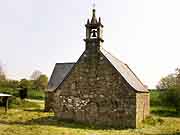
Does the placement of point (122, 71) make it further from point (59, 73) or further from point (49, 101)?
point (59, 73)

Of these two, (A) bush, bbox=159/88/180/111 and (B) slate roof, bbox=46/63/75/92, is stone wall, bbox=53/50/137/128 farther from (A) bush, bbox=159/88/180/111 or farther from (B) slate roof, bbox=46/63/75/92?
(A) bush, bbox=159/88/180/111

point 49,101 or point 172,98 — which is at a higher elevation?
point 172,98

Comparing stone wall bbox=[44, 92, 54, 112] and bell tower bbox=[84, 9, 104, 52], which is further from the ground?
bell tower bbox=[84, 9, 104, 52]

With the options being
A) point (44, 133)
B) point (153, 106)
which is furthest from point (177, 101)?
point (44, 133)

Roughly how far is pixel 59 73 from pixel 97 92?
17330 mm

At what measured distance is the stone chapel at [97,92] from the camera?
23.2 m

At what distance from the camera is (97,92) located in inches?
960

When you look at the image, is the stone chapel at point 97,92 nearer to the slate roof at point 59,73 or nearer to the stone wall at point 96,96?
the stone wall at point 96,96

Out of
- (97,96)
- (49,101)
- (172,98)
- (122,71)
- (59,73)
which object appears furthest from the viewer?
(172,98)

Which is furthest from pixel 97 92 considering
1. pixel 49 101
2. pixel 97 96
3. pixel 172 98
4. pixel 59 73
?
pixel 172 98

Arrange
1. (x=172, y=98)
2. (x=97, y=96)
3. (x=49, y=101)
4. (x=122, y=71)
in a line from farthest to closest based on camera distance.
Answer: (x=172, y=98) → (x=49, y=101) → (x=122, y=71) → (x=97, y=96)

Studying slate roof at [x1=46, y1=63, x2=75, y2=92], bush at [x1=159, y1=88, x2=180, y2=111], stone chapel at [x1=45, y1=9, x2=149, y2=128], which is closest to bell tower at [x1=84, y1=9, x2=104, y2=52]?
stone chapel at [x1=45, y1=9, x2=149, y2=128]

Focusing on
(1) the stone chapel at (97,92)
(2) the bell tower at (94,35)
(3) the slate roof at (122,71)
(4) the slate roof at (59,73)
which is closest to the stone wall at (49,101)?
(4) the slate roof at (59,73)

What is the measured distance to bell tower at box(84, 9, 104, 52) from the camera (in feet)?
81.9
